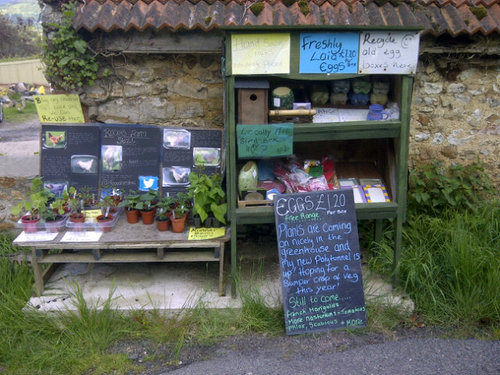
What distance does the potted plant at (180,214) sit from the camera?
4021 millimetres

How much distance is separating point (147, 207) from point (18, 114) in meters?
13.1

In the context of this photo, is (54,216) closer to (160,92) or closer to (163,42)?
(160,92)

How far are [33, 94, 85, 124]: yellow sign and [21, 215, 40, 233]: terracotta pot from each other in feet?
3.59

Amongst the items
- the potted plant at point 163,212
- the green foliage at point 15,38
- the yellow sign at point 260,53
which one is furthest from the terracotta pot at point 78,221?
the green foliage at point 15,38

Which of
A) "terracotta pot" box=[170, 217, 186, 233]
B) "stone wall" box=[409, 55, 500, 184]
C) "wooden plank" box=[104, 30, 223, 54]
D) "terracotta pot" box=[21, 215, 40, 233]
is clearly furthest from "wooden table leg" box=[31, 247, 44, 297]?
Answer: "stone wall" box=[409, 55, 500, 184]

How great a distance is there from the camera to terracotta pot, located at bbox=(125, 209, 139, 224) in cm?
421

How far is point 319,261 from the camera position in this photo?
379 cm

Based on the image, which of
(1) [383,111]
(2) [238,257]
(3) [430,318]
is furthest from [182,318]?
(1) [383,111]

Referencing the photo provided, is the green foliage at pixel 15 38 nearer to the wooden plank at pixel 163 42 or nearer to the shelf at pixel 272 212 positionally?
the wooden plank at pixel 163 42

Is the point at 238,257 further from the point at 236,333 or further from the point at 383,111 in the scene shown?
the point at 383,111

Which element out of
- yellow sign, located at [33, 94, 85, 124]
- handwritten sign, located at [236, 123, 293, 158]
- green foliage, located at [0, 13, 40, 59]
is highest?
green foliage, located at [0, 13, 40, 59]

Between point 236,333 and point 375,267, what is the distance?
1434mm

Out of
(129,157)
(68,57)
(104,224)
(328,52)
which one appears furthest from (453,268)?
(68,57)

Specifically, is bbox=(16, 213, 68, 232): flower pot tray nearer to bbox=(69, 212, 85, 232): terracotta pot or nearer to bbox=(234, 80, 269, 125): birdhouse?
bbox=(69, 212, 85, 232): terracotta pot
